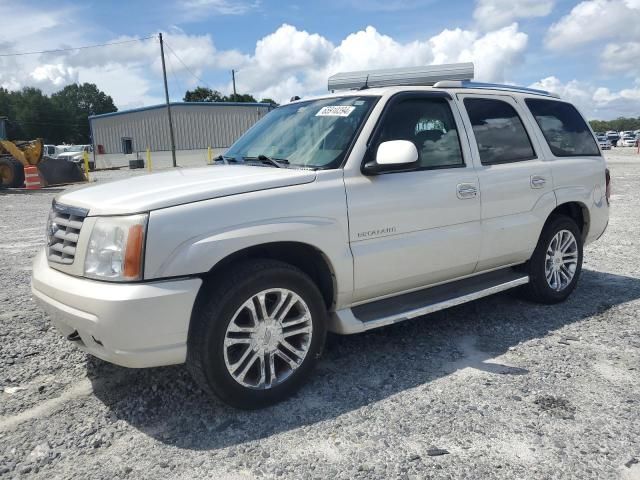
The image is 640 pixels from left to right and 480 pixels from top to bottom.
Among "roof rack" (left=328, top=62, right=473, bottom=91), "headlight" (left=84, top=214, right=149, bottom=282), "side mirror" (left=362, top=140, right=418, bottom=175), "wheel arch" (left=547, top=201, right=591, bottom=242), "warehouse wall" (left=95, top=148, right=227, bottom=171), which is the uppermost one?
"warehouse wall" (left=95, top=148, right=227, bottom=171)

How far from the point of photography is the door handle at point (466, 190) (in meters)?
3.84

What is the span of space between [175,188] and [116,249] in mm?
484

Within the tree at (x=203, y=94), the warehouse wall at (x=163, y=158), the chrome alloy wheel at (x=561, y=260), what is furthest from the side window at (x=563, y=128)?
the tree at (x=203, y=94)

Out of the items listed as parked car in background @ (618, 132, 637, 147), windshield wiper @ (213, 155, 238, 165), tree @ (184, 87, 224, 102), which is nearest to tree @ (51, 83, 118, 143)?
tree @ (184, 87, 224, 102)

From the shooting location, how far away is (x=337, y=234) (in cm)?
324

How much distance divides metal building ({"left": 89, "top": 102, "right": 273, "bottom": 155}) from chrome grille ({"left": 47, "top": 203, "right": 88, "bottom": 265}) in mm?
37960

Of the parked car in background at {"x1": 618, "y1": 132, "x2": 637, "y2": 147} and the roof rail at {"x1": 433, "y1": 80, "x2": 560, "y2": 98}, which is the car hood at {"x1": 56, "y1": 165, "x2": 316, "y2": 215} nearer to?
the roof rail at {"x1": 433, "y1": 80, "x2": 560, "y2": 98}

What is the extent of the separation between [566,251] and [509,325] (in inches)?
41.4

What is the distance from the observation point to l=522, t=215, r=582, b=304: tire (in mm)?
4625

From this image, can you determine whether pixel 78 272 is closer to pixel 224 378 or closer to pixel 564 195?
pixel 224 378

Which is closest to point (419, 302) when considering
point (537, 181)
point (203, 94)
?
point (537, 181)

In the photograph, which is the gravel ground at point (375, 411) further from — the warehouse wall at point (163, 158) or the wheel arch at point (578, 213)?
the warehouse wall at point (163, 158)

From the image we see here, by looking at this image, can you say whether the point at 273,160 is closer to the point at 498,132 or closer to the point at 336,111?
the point at 336,111

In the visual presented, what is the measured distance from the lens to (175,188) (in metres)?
2.95
